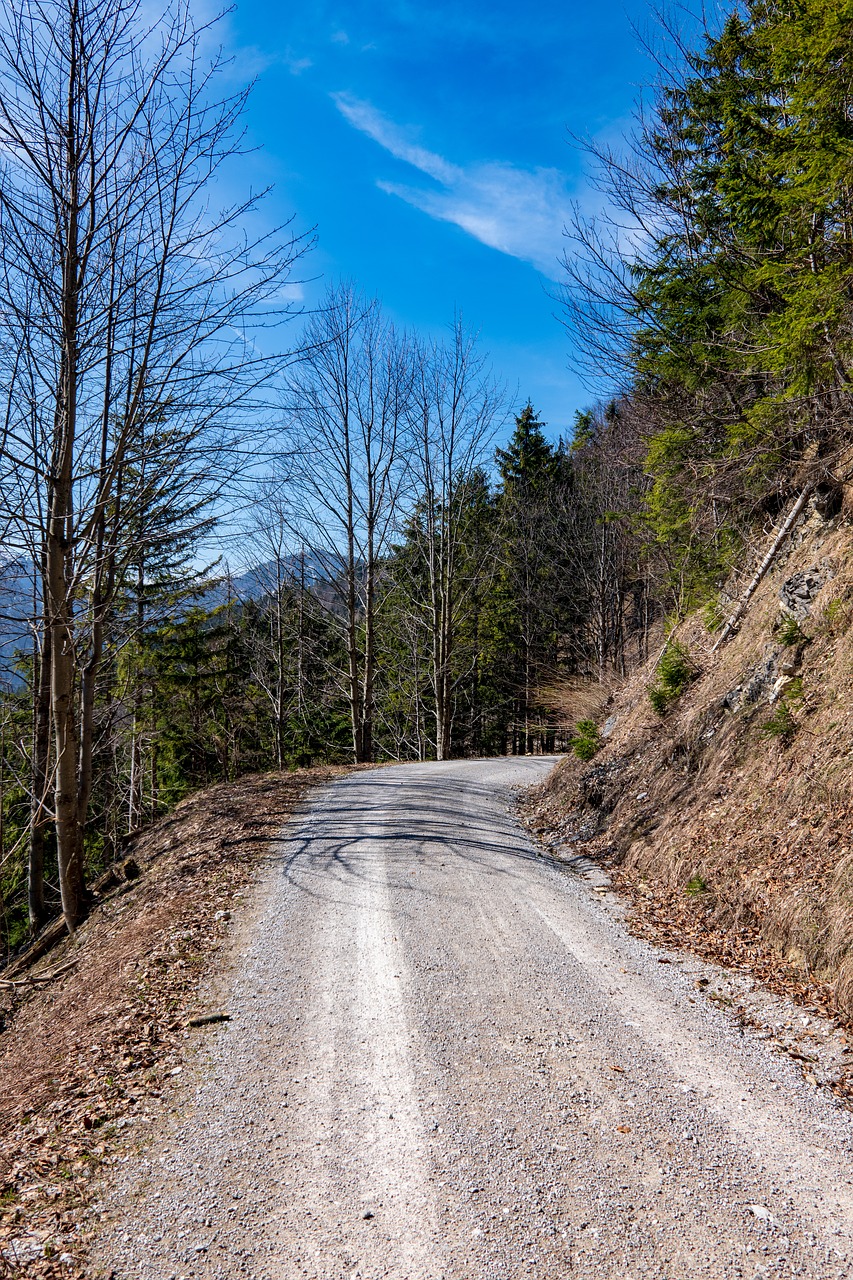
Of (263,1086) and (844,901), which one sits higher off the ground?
(844,901)

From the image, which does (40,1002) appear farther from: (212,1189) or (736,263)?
(736,263)

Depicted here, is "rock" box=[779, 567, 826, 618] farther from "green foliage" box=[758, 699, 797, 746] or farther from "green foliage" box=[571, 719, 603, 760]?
"green foliage" box=[571, 719, 603, 760]

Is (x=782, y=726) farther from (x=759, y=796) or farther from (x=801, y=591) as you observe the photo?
(x=801, y=591)

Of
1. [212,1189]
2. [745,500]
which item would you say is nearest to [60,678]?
[212,1189]

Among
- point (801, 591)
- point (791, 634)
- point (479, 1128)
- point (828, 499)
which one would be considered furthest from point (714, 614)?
point (479, 1128)

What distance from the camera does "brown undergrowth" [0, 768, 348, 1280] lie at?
9.39 ft

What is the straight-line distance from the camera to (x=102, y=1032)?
4520mm

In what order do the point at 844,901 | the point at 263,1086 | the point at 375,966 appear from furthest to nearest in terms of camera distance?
the point at 375,966
the point at 844,901
the point at 263,1086

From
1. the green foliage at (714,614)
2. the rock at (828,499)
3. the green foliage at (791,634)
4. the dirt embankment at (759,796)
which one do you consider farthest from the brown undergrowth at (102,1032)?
the rock at (828,499)

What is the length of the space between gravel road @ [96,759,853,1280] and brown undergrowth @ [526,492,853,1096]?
74cm

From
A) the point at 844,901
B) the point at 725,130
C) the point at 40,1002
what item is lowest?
the point at 40,1002

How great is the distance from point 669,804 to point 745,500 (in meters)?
5.76

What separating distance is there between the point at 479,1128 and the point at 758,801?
433 cm

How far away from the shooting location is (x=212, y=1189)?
287 centimetres
